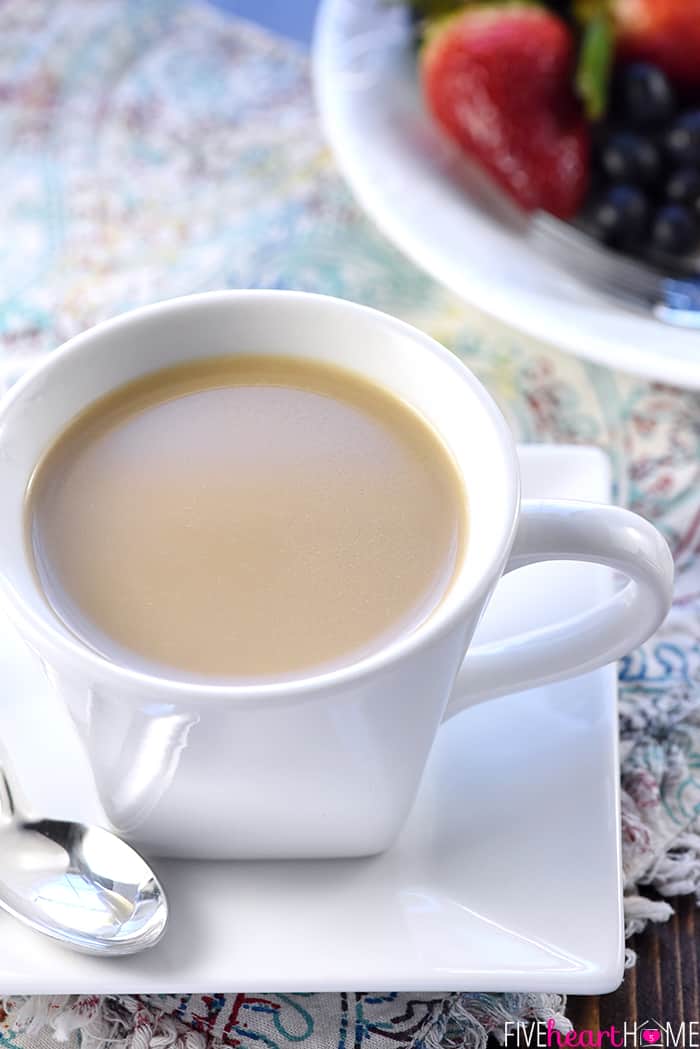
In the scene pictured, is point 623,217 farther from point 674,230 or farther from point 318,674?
point 318,674

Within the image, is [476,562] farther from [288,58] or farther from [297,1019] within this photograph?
[288,58]

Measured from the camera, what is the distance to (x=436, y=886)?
2.85 ft

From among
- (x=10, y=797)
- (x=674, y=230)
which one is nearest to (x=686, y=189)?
(x=674, y=230)

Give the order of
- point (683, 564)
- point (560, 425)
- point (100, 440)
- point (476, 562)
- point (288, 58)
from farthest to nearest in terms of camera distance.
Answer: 1. point (288, 58)
2. point (560, 425)
3. point (683, 564)
4. point (100, 440)
5. point (476, 562)

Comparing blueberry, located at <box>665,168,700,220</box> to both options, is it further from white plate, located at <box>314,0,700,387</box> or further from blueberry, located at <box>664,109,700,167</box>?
white plate, located at <box>314,0,700,387</box>

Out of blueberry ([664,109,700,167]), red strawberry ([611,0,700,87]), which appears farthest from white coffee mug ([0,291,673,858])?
red strawberry ([611,0,700,87])

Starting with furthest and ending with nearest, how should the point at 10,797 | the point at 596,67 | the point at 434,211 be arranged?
the point at 596,67 < the point at 434,211 < the point at 10,797

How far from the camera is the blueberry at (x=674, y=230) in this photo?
1.52 metres

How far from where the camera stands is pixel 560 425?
1354 mm

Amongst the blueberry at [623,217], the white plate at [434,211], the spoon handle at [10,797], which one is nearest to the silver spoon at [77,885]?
A: the spoon handle at [10,797]

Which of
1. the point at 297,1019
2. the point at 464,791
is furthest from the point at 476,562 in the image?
the point at 297,1019

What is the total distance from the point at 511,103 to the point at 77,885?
1.12 metres

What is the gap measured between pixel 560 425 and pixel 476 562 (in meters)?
0.61

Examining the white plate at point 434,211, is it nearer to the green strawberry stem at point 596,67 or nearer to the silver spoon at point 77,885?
the green strawberry stem at point 596,67
